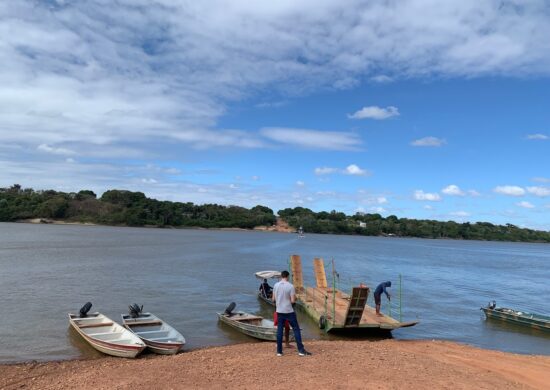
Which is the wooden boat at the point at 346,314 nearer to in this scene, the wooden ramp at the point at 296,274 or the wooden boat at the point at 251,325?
the wooden ramp at the point at 296,274

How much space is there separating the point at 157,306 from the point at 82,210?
13220 centimetres

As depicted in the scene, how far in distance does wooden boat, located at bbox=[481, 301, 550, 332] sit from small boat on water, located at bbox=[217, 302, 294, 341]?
43.5ft

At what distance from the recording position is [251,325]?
56.5ft

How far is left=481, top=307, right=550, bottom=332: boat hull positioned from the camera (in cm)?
2180

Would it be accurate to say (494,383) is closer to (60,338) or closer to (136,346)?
(136,346)

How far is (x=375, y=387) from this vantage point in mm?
A: 9820

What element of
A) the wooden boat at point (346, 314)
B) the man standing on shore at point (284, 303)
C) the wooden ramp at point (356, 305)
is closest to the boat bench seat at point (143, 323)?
the wooden boat at point (346, 314)

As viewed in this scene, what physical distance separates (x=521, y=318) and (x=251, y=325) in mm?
14446

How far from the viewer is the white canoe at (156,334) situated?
14.6 metres

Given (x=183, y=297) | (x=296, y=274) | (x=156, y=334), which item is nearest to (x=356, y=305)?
(x=156, y=334)

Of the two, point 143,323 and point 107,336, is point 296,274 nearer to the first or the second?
point 143,323

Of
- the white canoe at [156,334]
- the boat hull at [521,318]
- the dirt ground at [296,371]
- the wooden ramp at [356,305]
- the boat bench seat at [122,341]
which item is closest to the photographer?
the dirt ground at [296,371]

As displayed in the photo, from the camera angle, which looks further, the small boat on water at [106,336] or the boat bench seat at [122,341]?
the boat bench seat at [122,341]

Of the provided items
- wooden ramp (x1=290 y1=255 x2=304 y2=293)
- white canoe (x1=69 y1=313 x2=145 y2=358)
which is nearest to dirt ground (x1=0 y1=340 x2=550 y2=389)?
white canoe (x1=69 y1=313 x2=145 y2=358)
